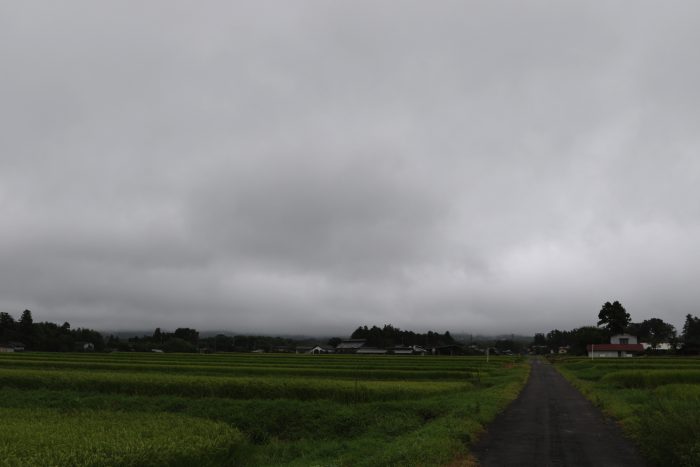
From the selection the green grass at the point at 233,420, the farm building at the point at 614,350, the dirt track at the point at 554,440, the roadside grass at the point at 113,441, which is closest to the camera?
the roadside grass at the point at 113,441

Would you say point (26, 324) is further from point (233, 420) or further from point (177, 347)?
point (233, 420)

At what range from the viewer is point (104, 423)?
1917cm

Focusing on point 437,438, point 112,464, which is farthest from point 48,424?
point 437,438

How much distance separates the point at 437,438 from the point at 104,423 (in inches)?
488

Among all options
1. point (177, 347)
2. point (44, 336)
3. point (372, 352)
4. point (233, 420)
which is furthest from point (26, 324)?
point (233, 420)

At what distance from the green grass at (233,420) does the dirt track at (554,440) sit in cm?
92

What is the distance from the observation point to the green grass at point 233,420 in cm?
1433

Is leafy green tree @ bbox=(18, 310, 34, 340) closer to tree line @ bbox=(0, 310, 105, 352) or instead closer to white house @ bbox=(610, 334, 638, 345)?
tree line @ bbox=(0, 310, 105, 352)

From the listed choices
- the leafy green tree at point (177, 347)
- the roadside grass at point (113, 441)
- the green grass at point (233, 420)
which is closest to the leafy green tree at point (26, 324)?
the leafy green tree at point (177, 347)

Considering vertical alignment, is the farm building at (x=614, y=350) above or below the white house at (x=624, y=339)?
below

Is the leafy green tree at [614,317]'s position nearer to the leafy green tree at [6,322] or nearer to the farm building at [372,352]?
the farm building at [372,352]

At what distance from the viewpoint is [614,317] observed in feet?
505

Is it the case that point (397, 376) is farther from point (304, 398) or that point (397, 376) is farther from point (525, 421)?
point (525, 421)

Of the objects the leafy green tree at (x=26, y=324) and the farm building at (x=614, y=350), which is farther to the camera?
the leafy green tree at (x=26, y=324)
